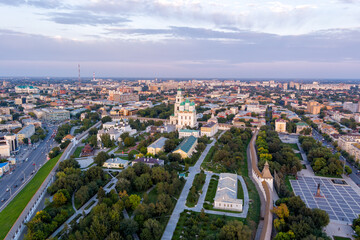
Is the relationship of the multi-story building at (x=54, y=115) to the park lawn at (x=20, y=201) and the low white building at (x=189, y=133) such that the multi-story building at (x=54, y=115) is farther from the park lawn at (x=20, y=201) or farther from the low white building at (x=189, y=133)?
the park lawn at (x=20, y=201)

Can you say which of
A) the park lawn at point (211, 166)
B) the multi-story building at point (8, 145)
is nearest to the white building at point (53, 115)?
the multi-story building at point (8, 145)

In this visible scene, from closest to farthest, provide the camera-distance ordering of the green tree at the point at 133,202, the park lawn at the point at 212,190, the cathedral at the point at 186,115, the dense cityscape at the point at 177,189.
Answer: the dense cityscape at the point at 177,189 → the green tree at the point at 133,202 → the park lawn at the point at 212,190 → the cathedral at the point at 186,115

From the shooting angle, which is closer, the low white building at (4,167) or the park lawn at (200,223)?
the park lawn at (200,223)

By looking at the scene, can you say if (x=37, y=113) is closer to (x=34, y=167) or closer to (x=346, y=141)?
(x=34, y=167)

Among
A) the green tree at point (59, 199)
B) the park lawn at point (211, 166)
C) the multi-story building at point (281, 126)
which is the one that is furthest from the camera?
the multi-story building at point (281, 126)

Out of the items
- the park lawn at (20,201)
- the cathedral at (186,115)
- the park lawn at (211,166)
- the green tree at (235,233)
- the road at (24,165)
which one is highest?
the cathedral at (186,115)

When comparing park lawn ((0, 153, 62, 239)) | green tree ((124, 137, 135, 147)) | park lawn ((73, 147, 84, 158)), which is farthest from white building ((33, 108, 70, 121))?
park lawn ((0, 153, 62, 239))

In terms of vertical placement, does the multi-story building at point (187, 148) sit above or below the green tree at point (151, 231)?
above

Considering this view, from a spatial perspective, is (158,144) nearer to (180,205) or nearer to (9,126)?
(180,205)
